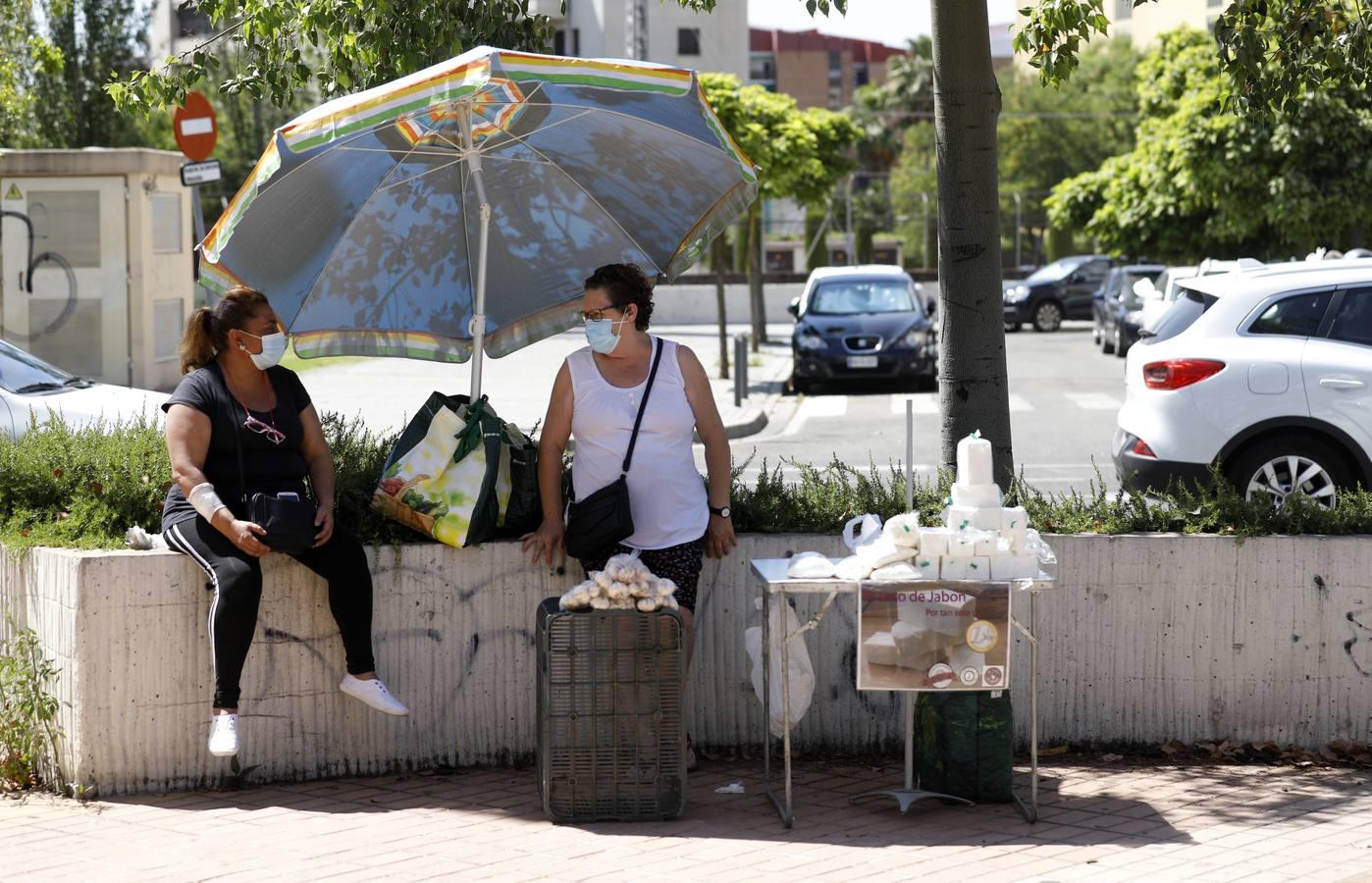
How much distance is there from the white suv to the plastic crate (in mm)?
4733

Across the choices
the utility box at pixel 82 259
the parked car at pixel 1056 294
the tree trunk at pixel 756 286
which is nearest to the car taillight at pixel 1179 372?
the utility box at pixel 82 259

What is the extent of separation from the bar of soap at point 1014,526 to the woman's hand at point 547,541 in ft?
5.21

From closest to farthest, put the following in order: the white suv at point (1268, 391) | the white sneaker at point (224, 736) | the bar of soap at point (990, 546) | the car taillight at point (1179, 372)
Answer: the bar of soap at point (990, 546) → the white sneaker at point (224, 736) → the white suv at point (1268, 391) → the car taillight at point (1179, 372)

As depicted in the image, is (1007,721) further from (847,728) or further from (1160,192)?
(1160,192)

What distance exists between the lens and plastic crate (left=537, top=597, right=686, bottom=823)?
534 centimetres

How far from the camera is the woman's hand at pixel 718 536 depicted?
5.92 m

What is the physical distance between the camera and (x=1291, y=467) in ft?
31.4

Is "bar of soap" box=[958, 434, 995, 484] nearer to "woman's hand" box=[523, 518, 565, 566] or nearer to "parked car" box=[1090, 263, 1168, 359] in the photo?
"woman's hand" box=[523, 518, 565, 566]

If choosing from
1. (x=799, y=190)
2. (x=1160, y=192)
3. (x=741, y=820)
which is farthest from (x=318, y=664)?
(x=1160, y=192)

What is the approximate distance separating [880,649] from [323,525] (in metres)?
1.92

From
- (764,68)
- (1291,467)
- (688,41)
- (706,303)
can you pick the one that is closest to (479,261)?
(1291,467)

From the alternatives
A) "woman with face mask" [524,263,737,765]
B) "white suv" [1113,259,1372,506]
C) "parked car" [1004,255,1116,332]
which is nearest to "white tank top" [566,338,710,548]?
"woman with face mask" [524,263,737,765]

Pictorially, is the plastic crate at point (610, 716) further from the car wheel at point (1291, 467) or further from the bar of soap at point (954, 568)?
the car wheel at point (1291, 467)

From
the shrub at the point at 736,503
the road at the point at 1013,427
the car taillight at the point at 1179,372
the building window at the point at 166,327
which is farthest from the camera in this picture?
the building window at the point at 166,327
